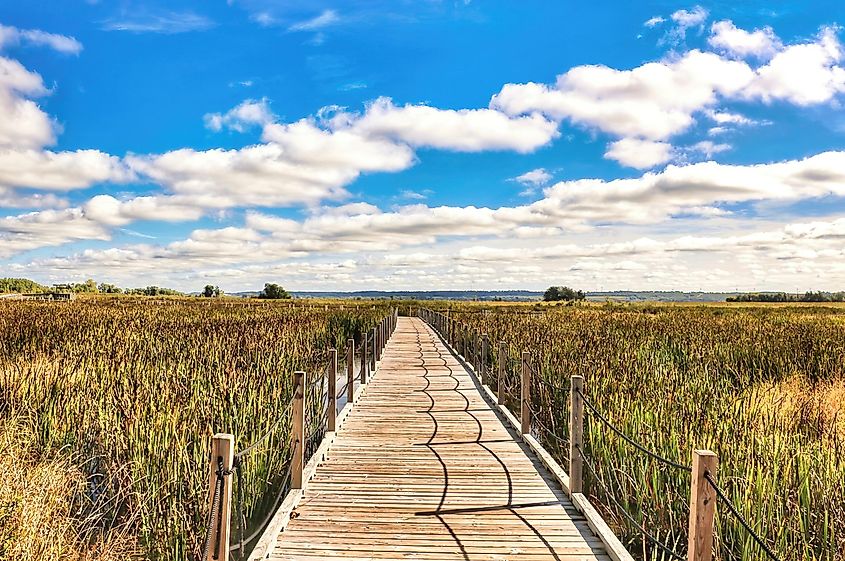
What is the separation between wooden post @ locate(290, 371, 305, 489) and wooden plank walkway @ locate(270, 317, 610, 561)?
219 millimetres

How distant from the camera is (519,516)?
5113mm

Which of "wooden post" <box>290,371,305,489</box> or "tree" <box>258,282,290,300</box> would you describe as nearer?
"wooden post" <box>290,371,305,489</box>

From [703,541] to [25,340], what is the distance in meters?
14.5

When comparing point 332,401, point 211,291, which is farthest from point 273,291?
point 332,401

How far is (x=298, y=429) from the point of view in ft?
18.2

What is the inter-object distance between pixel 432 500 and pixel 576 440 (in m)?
1.42

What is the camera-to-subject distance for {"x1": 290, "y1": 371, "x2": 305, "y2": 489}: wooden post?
18.0 feet

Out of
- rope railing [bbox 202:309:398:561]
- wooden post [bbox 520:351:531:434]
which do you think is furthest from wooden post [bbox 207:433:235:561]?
wooden post [bbox 520:351:531:434]

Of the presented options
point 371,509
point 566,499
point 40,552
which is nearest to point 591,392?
point 566,499

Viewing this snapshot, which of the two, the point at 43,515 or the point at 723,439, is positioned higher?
the point at 723,439

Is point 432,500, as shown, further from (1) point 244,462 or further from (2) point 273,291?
(2) point 273,291

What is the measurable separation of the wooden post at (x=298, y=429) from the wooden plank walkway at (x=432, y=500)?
219 millimetres

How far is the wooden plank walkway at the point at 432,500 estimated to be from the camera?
14.6 ft

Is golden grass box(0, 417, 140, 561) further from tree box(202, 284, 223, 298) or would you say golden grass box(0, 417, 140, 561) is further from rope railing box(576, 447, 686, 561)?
tree box(202, 284, 223, 298)
